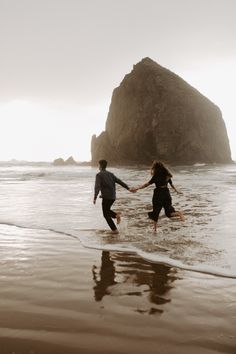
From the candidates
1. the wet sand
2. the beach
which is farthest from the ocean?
the wet sand

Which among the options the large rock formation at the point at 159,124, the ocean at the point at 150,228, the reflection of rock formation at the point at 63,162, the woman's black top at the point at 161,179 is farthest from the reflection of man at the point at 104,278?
the reflection of rock formation at the point at 63,162

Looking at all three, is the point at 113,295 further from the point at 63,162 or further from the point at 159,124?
the point at 63,162

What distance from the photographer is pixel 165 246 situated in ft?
22.9

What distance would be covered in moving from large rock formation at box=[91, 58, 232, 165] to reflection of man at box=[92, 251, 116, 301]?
257ft

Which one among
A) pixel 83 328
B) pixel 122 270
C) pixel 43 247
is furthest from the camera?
pixel 43 247

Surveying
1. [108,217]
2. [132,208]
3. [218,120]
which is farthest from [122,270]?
[218,120]

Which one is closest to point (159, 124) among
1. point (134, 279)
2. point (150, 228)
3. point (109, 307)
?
point (150, 228)

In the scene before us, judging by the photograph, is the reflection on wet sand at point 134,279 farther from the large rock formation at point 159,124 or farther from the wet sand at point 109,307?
the large rock formation at point 159,124

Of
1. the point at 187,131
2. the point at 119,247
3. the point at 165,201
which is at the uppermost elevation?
the point at 187,131

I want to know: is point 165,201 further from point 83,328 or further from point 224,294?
point 83,328

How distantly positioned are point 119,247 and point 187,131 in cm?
8649

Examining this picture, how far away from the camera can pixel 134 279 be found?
15.7 ft

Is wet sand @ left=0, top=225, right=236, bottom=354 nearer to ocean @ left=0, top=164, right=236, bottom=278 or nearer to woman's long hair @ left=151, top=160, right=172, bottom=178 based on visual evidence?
ocean @ left=0, top=164, right=236, bottom=278

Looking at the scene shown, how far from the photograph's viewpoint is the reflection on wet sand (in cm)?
416
